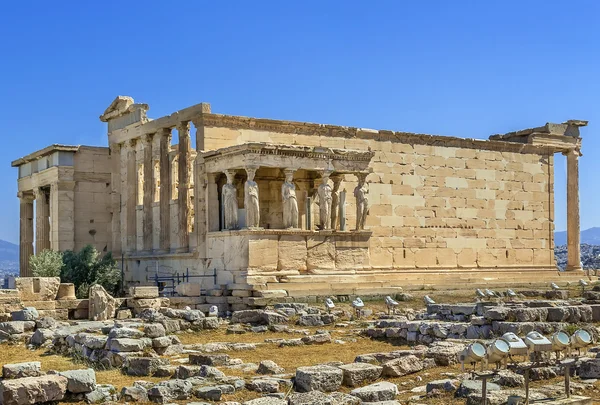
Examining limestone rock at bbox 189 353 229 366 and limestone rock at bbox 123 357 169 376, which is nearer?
limestone rock at bbox 123 357 169 376

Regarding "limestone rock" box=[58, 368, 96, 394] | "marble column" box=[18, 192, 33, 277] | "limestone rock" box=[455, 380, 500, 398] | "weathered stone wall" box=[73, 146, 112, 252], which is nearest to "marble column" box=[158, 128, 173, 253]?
"weathered stone wall" box=[73, 146, 112, 252]

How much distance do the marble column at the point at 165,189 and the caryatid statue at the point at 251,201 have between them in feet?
15.5

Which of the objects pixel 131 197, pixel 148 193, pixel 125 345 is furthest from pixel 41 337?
pixel 131 197

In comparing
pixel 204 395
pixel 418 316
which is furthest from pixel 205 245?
pixel 204 395

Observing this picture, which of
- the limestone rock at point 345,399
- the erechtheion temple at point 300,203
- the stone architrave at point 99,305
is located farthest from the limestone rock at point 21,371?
the erechtheion temple at point 300,203

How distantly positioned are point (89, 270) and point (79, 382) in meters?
16.5

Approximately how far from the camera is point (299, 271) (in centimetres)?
2288

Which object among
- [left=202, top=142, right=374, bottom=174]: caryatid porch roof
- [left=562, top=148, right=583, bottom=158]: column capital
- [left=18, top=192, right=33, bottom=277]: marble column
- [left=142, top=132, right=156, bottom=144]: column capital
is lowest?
[left=18, top=192, right=33, bottom=277]: marble column

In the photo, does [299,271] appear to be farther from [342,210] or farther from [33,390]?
[33,390]

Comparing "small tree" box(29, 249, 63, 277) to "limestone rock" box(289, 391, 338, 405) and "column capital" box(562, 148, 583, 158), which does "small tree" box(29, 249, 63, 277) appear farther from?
"column capital" box(562, 148, 583, 158)

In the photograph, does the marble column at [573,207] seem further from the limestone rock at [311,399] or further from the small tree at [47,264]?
the limestone rock at [311,399]

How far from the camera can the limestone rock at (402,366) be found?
11.0 metres

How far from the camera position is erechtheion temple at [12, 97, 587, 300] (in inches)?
897

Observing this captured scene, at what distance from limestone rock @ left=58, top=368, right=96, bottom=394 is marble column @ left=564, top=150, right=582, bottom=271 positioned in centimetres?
2695
